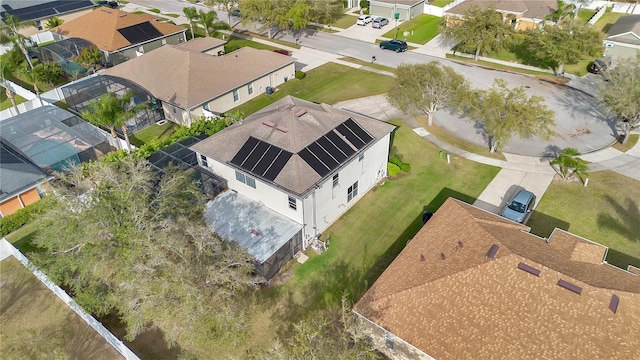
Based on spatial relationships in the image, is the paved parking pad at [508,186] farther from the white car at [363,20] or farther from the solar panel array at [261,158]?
the white car at [363,20]

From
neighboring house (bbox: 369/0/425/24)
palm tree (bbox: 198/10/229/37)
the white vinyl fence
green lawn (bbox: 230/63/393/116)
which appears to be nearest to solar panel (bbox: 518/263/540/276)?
the white vinyl fence

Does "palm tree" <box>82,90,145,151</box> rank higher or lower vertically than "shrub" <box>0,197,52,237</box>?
higher

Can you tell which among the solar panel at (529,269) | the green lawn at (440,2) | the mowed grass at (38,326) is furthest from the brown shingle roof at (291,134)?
the green lawn at (440,2)

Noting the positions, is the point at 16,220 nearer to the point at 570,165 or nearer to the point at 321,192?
the point at 321,192

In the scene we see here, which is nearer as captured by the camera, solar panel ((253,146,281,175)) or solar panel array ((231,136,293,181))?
solar panel array ((231,136,293,181))

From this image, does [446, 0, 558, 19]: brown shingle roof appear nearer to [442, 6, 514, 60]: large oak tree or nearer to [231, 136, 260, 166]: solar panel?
[442, 6, 514, 60]: large oak tree

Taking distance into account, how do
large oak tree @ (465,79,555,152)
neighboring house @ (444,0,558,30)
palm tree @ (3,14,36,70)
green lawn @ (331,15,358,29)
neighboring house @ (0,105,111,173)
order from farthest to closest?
green lawn @ (331,15,358,29) → neighboring house @ (444,0,558,30) → palm tree @ (3,14,36,70) → neighboring house @ (0,105,111,173) → large oak tree @ (465,79,555,152)

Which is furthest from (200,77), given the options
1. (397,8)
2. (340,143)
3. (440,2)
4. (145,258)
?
(440,2)
